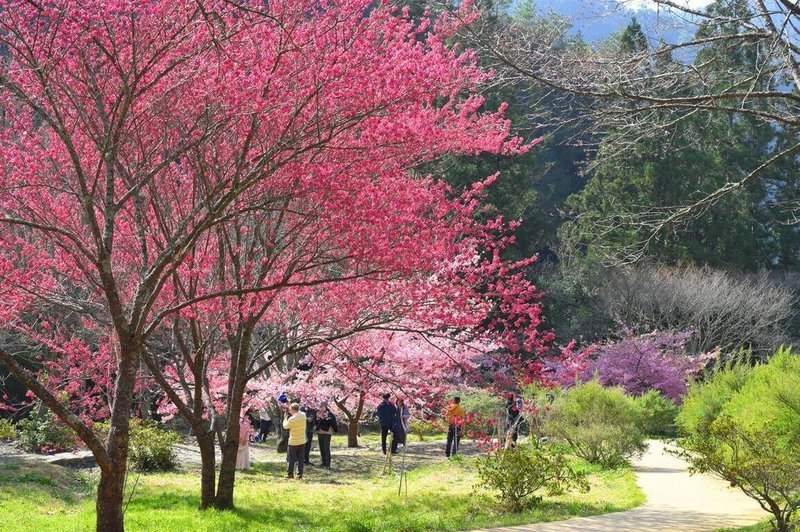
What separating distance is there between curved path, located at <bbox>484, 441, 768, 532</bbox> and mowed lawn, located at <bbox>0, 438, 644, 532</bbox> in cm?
34

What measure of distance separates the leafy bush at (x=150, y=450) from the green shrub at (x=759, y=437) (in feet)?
28.6

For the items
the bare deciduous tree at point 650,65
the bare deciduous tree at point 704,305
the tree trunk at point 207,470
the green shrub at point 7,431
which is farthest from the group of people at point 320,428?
the bare deciduous tree at point 704,305

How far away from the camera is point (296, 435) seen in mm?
13719

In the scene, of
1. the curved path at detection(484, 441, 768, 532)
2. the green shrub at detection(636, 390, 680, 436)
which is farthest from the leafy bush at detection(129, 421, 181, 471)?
the green shrub at detection(636, 390, 680, 436)

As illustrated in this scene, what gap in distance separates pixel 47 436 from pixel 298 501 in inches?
290

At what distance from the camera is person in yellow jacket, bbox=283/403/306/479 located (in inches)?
535

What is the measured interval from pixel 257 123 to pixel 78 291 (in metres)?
11.9

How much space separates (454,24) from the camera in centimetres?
842

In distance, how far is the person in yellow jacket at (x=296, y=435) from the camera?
13578 mm

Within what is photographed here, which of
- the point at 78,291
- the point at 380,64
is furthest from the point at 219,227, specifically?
→ the point at 78,291

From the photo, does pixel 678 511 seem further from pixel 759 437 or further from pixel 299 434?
pixel 299 434

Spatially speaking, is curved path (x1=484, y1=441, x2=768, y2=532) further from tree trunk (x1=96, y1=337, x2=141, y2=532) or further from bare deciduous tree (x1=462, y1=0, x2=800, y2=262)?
tree trunk (x1=96, y1=337, x2=141, y2=532)

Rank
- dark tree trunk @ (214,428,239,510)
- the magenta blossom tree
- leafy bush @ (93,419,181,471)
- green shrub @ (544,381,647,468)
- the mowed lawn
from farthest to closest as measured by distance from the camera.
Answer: the magenta blossom tree < green shrub @ (544,381,647,468) < leafy bush @ (93,419,181,471) < dark tree trunk @ (214,428,239,510) < the mowed lawn

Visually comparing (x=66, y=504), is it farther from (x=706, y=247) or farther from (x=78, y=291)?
(x=706, y=247)
